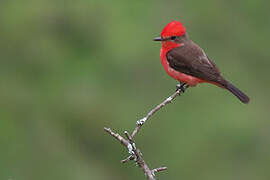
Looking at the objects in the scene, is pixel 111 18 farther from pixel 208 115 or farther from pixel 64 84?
pixel 208 115

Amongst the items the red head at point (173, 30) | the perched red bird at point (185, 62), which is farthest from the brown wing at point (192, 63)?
the red head at point (173, 30)

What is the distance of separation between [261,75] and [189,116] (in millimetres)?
1750

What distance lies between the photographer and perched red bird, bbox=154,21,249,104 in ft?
24.5

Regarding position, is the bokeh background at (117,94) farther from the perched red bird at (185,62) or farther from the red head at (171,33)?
the red head at (171,33)

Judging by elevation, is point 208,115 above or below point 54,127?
below

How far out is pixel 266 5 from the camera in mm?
12469

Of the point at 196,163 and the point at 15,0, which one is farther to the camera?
the point at 15,0

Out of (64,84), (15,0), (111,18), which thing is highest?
(15,0)

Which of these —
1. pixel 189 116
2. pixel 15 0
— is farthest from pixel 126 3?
pixel 189 116

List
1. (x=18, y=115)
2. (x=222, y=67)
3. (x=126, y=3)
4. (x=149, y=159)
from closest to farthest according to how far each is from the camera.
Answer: (x=149, y=159) → (x=18, y=115) → (x=222, y=67) → (x=126, y=3)

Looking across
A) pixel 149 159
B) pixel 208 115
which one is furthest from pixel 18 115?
pixel 208 115

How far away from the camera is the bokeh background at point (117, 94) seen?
9750mm

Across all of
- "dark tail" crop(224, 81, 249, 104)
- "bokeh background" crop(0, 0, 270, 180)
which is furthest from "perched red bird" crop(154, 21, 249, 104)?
"bokeh background" crop(0, 0, 270, 180)

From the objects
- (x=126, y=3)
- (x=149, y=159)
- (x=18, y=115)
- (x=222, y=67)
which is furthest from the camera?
(x=126, y=3)
